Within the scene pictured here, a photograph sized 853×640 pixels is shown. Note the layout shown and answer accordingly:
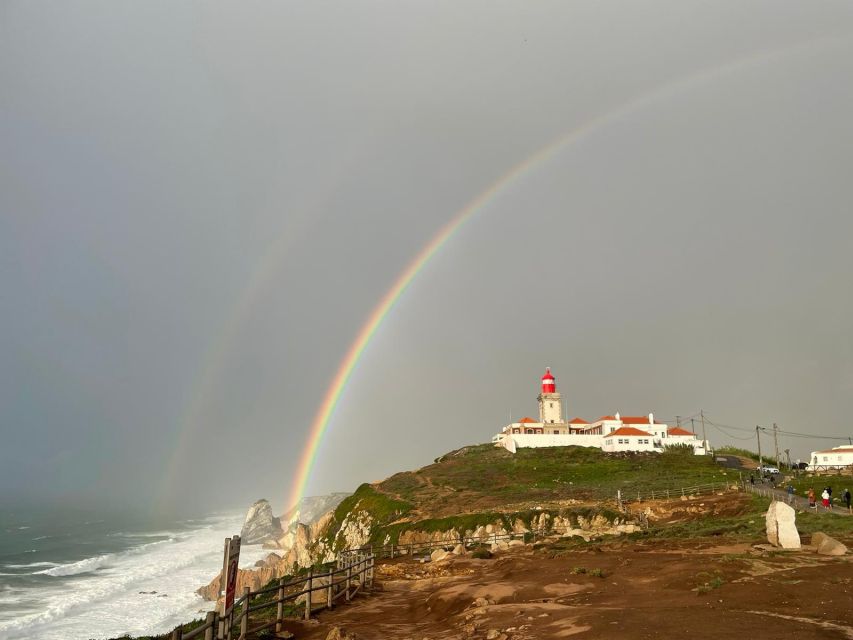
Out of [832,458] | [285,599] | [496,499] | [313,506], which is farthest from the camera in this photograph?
[313,506]

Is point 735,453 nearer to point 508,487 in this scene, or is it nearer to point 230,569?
point 508,487

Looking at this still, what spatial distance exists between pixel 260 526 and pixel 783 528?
133072 mm

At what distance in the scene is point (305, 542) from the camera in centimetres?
7488

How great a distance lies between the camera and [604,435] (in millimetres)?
93000

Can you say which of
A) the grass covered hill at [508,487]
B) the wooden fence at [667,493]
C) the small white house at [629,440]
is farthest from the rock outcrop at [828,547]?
the small white house at [629,440]

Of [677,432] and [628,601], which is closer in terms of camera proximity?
[628,601]

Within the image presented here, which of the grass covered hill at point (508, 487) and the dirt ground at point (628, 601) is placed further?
the grass covered hill at point (508, 487)

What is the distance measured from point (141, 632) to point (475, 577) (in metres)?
37.3

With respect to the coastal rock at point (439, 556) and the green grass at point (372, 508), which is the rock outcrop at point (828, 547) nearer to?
the coastal rock at point (439, 556)

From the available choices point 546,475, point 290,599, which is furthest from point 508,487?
point 290,599

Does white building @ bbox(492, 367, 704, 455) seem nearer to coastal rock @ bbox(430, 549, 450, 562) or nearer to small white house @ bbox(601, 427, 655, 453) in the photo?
small white house @ bbox(601, 427, 655, 453)

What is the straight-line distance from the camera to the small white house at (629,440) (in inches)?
3492

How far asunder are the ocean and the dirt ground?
38044 millimetres

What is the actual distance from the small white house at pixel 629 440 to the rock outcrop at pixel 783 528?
67.8 meters
